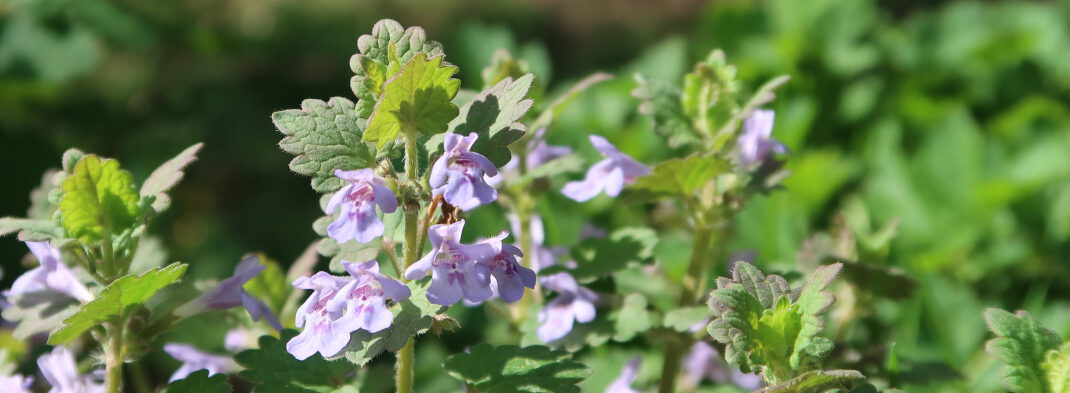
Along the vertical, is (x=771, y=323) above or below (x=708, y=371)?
below

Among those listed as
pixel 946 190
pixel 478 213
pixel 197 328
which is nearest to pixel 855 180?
pixel 946 190

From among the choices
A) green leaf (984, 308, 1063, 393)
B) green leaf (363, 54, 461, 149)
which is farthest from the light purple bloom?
green leaf (984, 308, 1063, 393)

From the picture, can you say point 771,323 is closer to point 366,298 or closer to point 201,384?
point 366,298

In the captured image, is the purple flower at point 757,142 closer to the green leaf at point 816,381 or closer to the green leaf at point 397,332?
the green leaf at point 816,381

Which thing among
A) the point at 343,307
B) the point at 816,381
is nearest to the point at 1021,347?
the point at 816,381

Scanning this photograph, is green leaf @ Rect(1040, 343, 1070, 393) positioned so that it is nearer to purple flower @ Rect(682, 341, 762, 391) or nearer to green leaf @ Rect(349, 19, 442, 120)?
purple flower @ Rect(682, 341, 762, 391)

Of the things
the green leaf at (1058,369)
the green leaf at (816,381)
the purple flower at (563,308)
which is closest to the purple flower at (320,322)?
the purple flower at (563,308)
